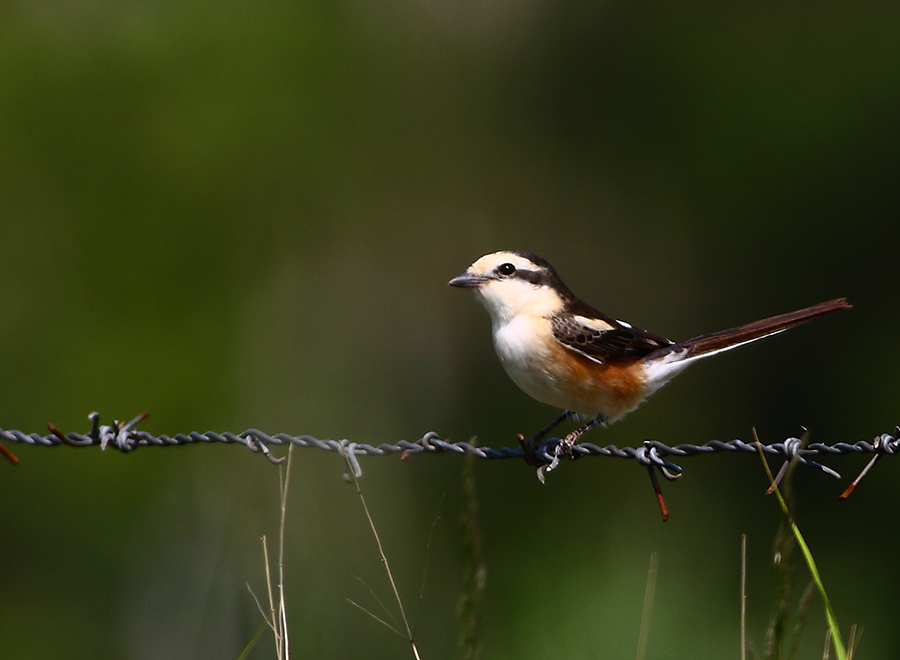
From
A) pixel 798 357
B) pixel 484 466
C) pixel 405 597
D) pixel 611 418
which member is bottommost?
pixel 405 597

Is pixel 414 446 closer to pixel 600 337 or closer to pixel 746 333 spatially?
pixel 600 337

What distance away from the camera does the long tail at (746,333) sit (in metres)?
3.71

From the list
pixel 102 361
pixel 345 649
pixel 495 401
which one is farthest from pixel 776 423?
pixel 102 361

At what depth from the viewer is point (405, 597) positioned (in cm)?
817

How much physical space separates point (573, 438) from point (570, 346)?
38 cm

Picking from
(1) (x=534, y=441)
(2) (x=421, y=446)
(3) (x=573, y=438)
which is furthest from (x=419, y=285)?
(2) (x=421, y=446)

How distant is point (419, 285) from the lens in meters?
13.6

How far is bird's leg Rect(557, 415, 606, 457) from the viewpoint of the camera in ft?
12.7

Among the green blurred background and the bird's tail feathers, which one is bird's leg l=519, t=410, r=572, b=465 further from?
the green blurred background

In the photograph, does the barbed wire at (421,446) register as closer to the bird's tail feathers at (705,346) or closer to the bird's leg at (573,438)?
the bird's leg at (573,438)

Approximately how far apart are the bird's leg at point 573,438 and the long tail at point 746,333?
1.47 ft

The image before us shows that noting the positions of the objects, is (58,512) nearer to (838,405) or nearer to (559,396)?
(559,396)

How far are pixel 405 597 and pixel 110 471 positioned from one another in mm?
2819

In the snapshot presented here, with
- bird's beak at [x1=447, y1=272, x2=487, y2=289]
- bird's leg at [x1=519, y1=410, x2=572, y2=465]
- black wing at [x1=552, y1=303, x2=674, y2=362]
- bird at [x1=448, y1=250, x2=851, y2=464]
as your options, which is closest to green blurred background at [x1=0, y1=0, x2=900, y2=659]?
bird's leg at [x1=519, y1=410, x2=572, y2=465]
